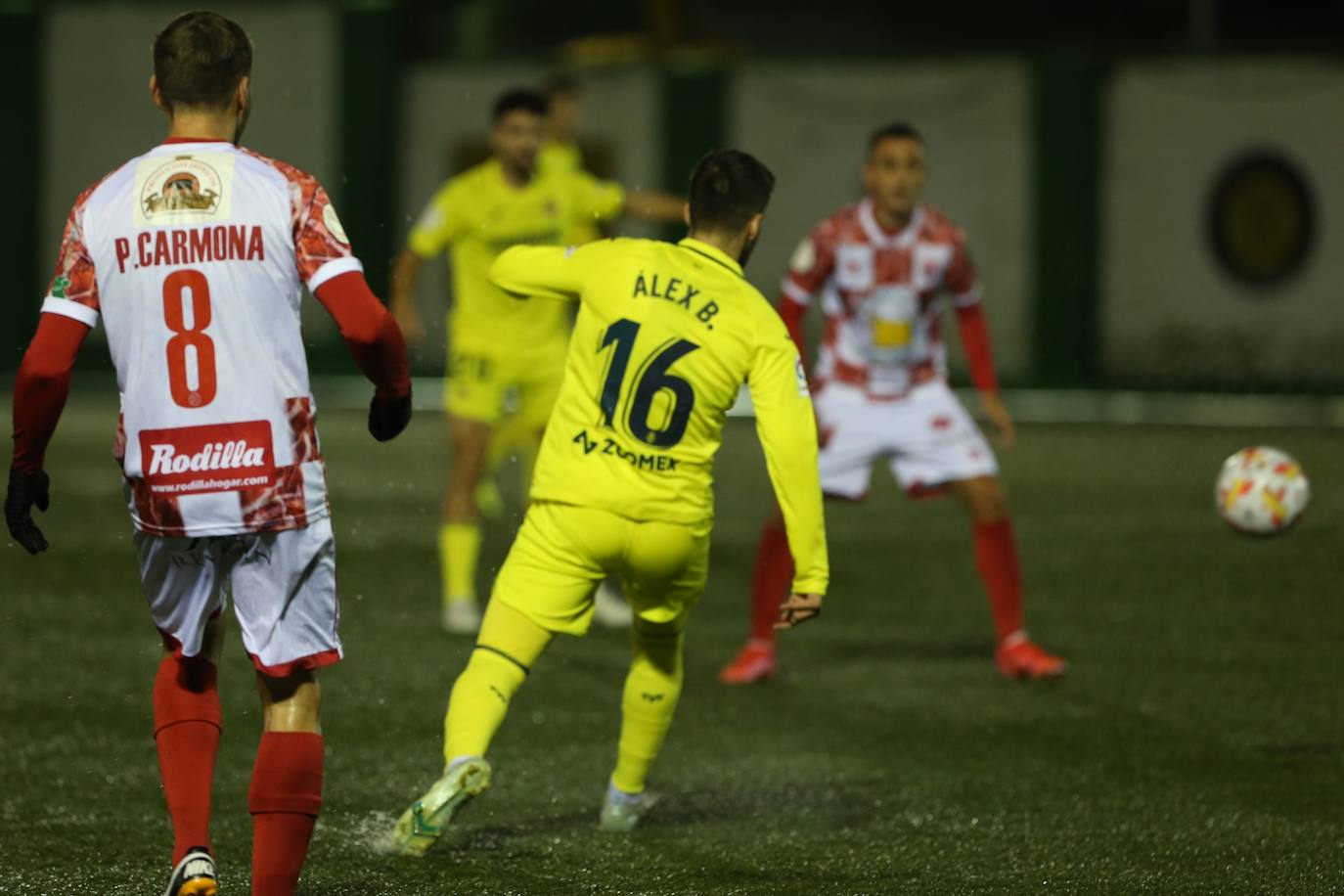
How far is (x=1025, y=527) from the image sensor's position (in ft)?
43.0

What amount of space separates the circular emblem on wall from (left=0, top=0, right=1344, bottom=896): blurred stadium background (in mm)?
36

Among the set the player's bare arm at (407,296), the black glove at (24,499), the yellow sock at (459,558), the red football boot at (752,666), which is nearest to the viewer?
the black glove at (24,499)

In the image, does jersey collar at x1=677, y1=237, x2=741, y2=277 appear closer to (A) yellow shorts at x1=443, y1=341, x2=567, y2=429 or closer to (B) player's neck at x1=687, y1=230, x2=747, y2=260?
(B) player's neck at x1=687, y1=230, x2=747, y2=260

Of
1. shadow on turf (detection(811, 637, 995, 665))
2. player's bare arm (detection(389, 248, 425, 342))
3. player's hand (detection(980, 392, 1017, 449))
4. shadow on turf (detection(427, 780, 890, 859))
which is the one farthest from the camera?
shadow on turf (detection(811, 637, 995, 665))

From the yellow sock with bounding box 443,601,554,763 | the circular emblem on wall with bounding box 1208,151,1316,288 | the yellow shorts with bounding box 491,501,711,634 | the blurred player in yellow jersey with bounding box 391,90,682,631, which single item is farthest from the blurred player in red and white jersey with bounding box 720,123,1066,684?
the circular emblem on wall with bounding box 1208,151,1316,288

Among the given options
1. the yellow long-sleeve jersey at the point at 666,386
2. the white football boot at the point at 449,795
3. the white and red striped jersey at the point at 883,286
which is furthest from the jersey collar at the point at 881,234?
the white football boot at the point at 449,795

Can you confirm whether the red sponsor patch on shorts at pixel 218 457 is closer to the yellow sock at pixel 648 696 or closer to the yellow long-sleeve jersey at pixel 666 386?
the yellow long-sleeve jersey at pixel 666 386

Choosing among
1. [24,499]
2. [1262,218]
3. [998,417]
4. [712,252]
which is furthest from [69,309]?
[1262,218]

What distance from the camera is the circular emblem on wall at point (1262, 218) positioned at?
23.4m

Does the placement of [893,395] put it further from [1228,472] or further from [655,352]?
[655,352]

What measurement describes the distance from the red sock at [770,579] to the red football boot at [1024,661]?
2.78 ft

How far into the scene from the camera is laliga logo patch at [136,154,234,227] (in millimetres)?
4637

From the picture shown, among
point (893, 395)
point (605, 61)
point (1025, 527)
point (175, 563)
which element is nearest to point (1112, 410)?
point (605, 61)

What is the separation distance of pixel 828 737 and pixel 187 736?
293 cm
